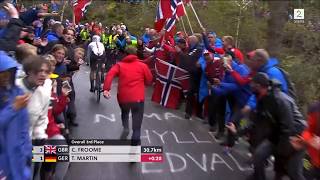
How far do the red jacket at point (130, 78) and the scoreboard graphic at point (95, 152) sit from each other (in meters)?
0.79

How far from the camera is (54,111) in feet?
21.9

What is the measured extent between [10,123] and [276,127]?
3.17m

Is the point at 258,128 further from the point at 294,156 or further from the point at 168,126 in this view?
the point at 168,126

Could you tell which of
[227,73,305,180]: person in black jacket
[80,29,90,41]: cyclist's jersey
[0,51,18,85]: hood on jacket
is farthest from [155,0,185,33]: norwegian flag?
[80,29,90,41]: cyclist's jersey

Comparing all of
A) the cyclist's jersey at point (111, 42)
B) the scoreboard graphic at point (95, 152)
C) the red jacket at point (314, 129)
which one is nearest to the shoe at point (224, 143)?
the scoreboard graphic at point (95, 152)

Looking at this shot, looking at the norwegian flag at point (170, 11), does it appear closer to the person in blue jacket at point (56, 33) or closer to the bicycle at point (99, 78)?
the bicycle at point (99, 78)

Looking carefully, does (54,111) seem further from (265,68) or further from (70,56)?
(265,68)

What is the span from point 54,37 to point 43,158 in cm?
359

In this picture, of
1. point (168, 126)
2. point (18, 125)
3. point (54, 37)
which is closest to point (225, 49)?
point (168, 126)

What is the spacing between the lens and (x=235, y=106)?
8.84 meters

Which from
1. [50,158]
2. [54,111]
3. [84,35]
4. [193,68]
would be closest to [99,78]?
[193,68]

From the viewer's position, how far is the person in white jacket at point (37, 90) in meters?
5.00

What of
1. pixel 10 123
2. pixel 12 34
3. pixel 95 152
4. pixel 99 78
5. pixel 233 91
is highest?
pixel 12 34

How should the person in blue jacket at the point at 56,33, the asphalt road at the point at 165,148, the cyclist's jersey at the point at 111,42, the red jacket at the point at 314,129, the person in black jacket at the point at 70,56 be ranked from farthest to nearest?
the cyclist's jersey at the point at 111,42 → the person in blue jacket at the point at 56,33 → the person in black jacket at the point at 70,56 → the asphalt road at the point at 165,148 → the red jacket at the point at 314,129
